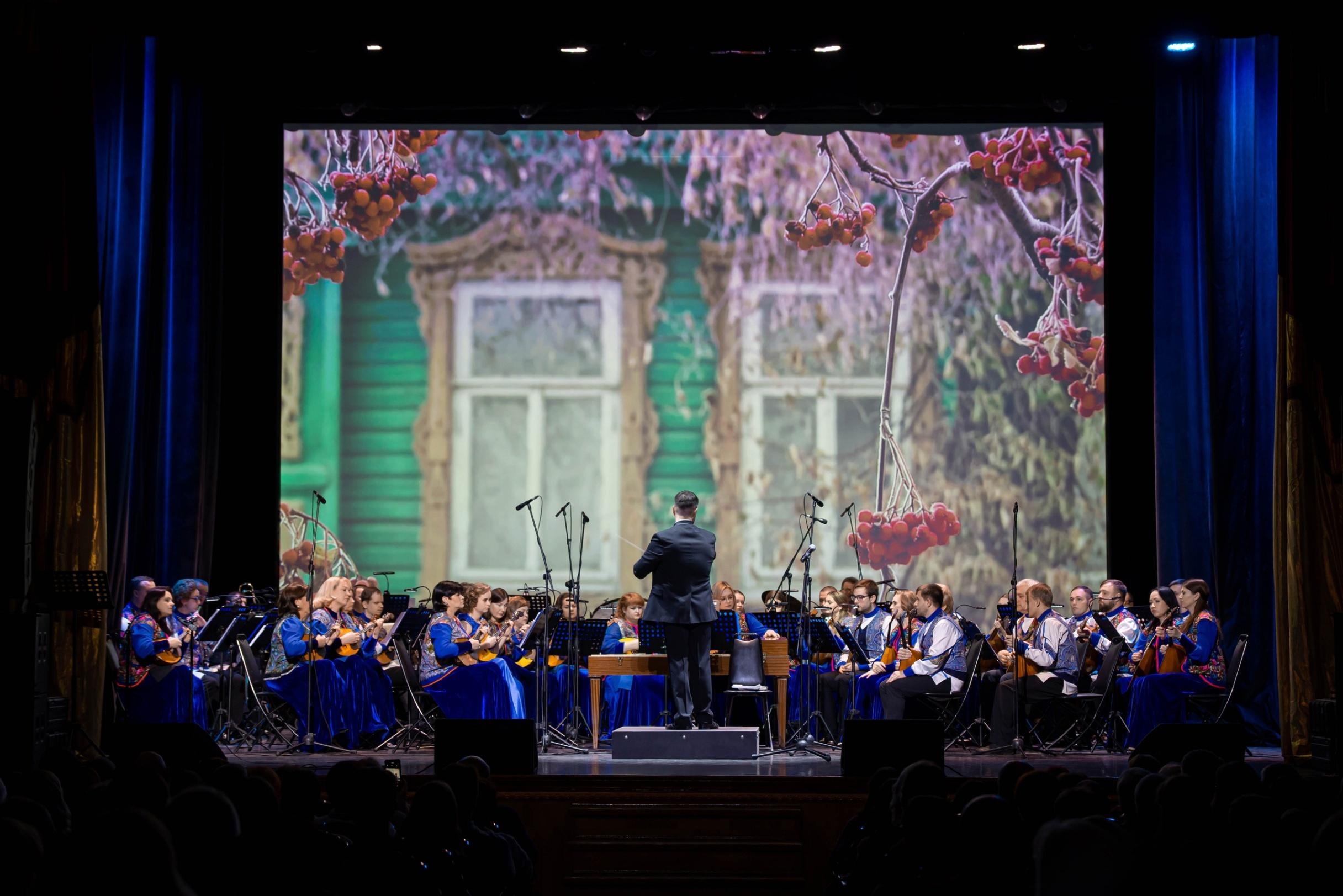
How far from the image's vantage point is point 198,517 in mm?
11852

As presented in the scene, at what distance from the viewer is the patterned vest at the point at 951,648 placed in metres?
10.1

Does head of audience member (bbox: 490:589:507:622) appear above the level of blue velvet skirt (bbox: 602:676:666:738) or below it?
above

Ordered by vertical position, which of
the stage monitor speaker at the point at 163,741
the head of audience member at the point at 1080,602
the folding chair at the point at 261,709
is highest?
the head of audience member at the point at 1080,602

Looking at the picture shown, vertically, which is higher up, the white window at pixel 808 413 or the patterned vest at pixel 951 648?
the white window at pixel 808 413

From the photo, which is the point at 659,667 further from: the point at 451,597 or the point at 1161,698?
the point at 1161,698

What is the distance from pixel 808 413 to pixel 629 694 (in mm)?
3059

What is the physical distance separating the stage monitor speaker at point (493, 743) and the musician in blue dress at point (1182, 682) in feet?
15.3

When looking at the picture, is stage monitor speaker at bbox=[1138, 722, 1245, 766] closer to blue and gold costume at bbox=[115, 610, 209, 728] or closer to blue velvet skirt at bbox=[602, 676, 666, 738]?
blue velvet skirt at bbox=[602, 676, 666, 738]

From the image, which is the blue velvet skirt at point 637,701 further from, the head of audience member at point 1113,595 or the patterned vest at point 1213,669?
the patterned vest at point 1213,669

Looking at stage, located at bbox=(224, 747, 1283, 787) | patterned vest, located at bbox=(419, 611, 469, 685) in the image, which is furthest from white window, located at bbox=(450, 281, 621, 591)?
stage, located at bbox=(224, 747, 1283, 787)

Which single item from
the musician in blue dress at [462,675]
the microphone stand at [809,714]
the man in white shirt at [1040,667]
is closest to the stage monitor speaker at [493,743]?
the microphone stand at [809,714]

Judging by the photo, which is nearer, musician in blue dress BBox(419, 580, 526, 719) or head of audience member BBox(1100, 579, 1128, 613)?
musician in blue dress BBox(419, 580, 526, 719)

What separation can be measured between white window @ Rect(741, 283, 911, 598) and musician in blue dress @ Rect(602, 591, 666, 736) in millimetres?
1725

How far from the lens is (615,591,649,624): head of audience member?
11.4 meters
